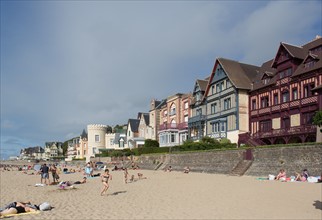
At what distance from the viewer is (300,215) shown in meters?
11.0

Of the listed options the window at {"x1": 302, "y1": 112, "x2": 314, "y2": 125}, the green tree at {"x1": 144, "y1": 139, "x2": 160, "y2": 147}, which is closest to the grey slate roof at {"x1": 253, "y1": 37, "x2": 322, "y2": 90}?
the window at {"x1": 302, "y1": 112, "x2": 314, "y2": 125}

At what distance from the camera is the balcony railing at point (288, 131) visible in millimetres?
Answer: 28153

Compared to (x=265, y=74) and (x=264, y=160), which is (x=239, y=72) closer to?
(x=265, y=74)

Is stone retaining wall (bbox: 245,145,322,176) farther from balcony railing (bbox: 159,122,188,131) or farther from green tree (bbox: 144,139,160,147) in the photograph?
green tree (bbox: 144,139,160,147)

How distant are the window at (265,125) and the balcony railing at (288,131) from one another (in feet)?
3.98

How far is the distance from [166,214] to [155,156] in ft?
108

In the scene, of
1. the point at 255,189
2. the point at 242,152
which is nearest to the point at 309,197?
the point at 255,189

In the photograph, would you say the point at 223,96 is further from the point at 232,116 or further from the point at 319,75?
the point at 319,75

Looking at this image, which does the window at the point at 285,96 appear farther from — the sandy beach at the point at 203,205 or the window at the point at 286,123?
the sandy beach at the point at 203,205

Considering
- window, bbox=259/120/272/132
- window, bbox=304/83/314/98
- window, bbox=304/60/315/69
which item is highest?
window, bbox=304/60/315/69

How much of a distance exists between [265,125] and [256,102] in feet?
10.5

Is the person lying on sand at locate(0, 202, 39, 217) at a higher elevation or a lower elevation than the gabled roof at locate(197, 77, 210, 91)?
lower

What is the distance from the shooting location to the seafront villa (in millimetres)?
30031

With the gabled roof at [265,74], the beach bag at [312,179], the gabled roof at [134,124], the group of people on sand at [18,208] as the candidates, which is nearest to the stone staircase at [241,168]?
the beach bag at [312,179]
